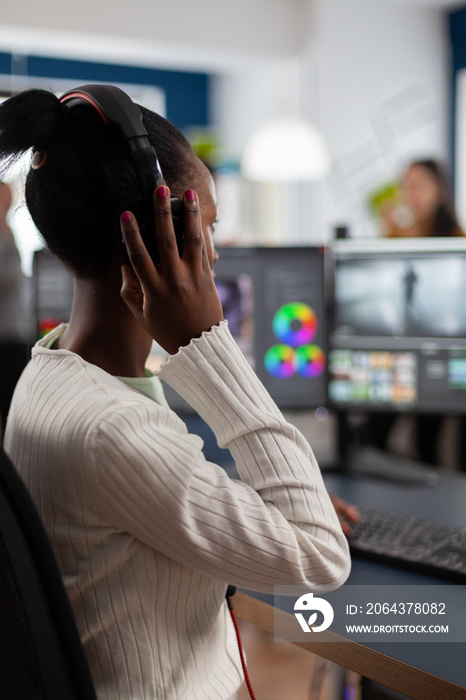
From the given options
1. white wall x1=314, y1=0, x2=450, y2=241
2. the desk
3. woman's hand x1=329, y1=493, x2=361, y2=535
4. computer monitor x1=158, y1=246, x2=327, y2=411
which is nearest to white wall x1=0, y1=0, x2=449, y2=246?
white wall x1=314, y1=0, x2=450, y2=241

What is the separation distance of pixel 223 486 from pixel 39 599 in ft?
0.60

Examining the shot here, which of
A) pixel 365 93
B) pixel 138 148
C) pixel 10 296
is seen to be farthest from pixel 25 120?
pixel 365 93

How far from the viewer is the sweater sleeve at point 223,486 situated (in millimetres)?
616

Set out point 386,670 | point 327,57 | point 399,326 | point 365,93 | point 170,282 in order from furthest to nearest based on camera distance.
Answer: point 365,93 → point 327,57 → point 399,326 → point 386,670 → point 170,282

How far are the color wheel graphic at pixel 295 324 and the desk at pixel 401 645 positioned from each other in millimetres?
342

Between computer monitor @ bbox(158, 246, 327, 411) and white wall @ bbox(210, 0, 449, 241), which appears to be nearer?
computer monitor @ bbox(158, 246, 327, 411)

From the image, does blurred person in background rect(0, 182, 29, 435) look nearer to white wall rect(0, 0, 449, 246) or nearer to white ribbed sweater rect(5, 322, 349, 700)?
white ribbed sweater rect(5, 322, 349, 700)

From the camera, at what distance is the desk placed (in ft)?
2.48

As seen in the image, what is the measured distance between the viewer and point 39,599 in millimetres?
580

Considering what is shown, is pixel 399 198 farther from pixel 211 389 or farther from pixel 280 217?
pixel 211 389

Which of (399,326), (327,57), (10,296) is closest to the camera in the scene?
(399,326)

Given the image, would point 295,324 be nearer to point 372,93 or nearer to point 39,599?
point 39,599

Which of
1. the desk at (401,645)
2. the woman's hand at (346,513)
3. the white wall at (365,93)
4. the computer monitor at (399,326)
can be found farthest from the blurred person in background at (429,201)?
the woman's hand at (346,513)

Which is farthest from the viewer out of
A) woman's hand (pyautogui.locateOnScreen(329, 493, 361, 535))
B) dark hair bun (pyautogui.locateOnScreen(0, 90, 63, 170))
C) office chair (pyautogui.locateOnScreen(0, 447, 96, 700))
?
woman's hand (pyautogui.locateOnScreen(329, 493, 361, 535))
